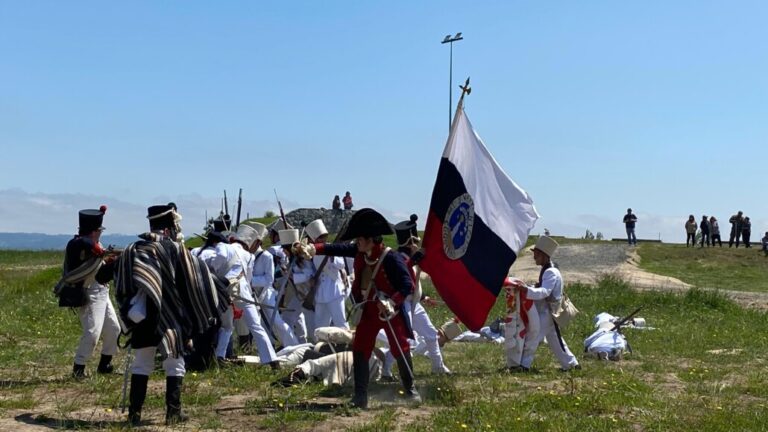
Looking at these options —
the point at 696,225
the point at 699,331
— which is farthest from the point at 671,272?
the point at 699,331

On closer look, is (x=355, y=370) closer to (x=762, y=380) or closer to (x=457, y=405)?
(x=457, y=405)

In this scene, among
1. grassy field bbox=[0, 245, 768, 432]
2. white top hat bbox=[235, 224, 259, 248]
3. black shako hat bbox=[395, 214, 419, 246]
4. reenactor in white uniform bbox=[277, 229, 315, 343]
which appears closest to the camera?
grassy field bbox=[0, 245, 768, 432]

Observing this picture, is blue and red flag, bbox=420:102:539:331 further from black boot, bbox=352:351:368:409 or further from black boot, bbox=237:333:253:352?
black boot, bbox=237:333:253:352

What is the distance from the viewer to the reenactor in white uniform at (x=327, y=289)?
12.0 metres

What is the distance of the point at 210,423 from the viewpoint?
304 inches

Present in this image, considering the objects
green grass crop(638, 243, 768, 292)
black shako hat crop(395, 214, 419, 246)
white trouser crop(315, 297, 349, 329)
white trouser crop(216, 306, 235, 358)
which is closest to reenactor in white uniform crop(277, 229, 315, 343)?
white trouser crop(315, 297, 349, 329)

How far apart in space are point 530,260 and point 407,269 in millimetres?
23041

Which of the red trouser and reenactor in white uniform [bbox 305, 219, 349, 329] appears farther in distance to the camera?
reenactor in white uniform [bbox 305, 219, 349, 329]

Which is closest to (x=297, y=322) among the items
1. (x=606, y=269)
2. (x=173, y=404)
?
(x=173, y=404)

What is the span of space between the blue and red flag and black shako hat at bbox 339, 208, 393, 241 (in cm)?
96

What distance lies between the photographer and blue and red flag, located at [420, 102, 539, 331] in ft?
30.4

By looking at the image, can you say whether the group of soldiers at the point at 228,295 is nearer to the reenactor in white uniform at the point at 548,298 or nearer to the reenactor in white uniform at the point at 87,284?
the reenactor in white uniform at the point at 87,284

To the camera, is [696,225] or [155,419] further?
[696,225]

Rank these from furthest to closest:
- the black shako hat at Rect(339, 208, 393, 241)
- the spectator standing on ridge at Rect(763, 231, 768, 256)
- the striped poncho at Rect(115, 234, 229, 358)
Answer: the spectator standing on ridge at Rect(763, 231, 768, 256)
the black shako hat at Rect(339, 208, 393, 241)
the striped poncho at Rect(115, 234, 229, 358)
